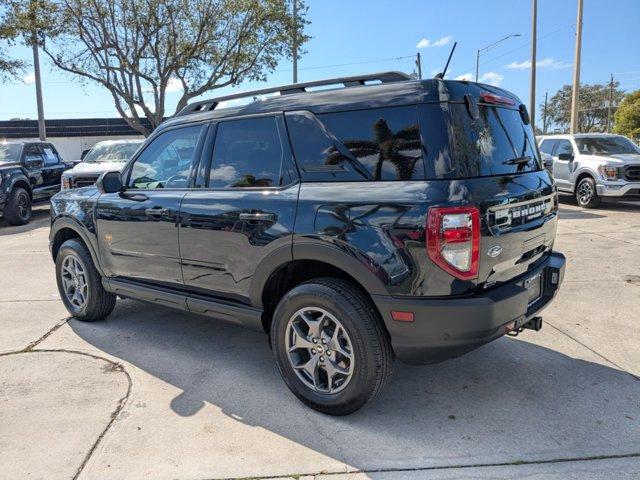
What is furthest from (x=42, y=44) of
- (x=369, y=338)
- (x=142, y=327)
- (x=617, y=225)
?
(x=369, y=338)

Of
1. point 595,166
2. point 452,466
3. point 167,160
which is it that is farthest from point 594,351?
point 595,166

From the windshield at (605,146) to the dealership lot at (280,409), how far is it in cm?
888

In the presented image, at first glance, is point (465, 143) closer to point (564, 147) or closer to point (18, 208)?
point (18, 208)

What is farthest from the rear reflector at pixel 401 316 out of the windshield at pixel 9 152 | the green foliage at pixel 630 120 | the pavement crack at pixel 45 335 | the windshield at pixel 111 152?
the green foliage at pixel 630 120

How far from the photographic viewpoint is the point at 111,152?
1217 cm

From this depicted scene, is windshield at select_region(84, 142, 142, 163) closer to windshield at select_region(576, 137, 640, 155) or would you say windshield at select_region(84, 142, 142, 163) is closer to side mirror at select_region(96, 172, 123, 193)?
side mirror at select_region(96, 172, 123, 193)

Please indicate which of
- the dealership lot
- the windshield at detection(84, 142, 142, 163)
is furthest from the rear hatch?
the windshield at detection(84, 142, 142, 163)

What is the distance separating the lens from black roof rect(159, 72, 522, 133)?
2.80m

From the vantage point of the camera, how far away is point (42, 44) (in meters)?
19.2

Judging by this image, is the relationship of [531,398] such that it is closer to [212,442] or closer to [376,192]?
[376,192]

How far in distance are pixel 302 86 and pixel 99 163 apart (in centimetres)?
965

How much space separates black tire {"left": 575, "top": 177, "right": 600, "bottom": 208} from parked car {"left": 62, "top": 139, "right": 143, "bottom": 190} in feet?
34.7

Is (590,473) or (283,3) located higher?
(283,3)

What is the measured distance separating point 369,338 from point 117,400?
1802 millimetres
